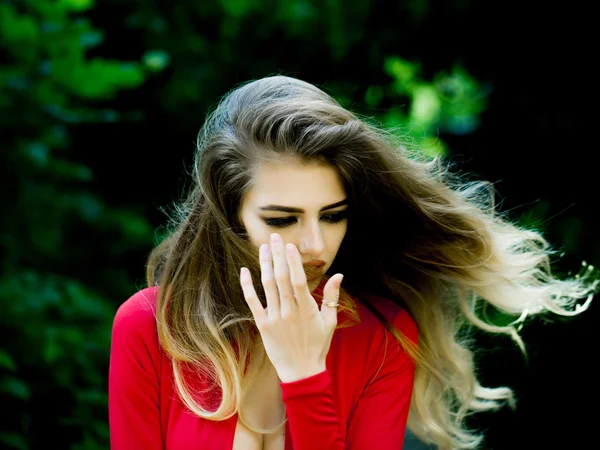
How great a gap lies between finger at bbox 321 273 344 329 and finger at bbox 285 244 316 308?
0.07m

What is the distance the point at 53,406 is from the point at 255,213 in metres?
1.48

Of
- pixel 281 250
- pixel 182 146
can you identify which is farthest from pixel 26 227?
pixel 281 250

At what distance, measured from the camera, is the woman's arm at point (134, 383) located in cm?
203

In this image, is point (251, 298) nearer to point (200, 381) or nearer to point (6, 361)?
point (200, 381)

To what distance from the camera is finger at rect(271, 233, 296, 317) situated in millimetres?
1788

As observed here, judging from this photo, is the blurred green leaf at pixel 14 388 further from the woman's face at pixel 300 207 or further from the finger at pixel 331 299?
the finger at pixel 331 299

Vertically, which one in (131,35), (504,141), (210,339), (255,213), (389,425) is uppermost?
(131,35)

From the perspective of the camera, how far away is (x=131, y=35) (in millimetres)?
3859

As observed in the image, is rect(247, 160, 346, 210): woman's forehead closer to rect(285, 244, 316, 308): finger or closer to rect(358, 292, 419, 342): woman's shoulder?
rect(285, 244, 316, 308): finger

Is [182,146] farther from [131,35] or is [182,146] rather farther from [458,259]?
[458,259]

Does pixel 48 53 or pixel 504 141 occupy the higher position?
pixel 48 53

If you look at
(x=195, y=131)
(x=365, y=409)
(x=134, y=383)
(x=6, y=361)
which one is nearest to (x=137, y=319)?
(x=134, y=383)

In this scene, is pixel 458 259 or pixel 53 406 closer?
pixel 458 259

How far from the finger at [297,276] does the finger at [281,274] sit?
0.04 feet
